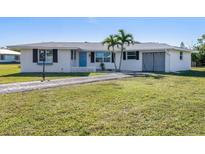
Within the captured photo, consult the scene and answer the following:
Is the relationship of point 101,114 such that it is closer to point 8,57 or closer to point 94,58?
point 94,58

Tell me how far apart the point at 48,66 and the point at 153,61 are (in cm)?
1056

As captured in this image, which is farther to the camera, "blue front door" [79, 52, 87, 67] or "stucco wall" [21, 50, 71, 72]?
"blue front door" [79, 52, 87, 67]

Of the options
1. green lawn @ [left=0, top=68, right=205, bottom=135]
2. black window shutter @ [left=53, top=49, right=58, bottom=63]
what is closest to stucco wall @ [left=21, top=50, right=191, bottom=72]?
black window shutter @ [left=53, top=49, right=58, bottom=63]

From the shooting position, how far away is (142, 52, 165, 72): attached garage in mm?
28136

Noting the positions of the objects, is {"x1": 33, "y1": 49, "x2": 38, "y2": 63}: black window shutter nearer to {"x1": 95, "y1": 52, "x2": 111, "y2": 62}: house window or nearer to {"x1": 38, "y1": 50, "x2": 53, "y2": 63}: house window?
{"x1": 38, "y1": 50, "x2": 53, "y2": 63}: house window

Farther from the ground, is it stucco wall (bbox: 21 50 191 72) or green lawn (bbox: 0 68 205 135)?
stucco wall (bbox: 21 50 191 72)

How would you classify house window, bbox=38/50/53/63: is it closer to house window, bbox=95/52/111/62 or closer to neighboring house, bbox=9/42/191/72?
neighboring house, bbox=9/42/191/72

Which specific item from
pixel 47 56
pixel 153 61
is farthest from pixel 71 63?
pixel 153 61

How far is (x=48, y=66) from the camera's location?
87.8 ft

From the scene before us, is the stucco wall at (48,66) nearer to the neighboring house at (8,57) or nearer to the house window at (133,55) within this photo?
the house window at (133,55)

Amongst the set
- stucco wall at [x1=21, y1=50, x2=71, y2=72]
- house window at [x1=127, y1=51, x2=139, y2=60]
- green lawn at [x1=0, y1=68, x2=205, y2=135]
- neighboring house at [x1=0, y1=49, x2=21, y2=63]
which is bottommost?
green lawn at [x1=0, y1=68, x2=205, y2=135]

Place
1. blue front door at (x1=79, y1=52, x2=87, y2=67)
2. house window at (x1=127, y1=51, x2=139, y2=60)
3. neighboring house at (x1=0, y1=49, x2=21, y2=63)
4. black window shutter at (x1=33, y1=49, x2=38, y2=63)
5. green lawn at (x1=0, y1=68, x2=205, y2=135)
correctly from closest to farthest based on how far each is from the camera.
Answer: green lawn at (x1=0, y1=68, x2=205, y2=135), black window shutter at (x1=33, y1=49, x2=38, y2=63), house window at (x1=127, y1=51, x2=139, y2=60), blue front door at (x1=79, y1=52, x2=87, y2=67), neighboring house at (x1=0, y1=49, x2=21, y2=63)

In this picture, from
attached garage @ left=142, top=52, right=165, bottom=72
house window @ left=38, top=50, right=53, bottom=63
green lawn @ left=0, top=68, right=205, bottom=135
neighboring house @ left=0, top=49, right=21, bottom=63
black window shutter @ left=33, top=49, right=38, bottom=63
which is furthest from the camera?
neighboring house @ left=0, top=49, right=21, bottom=63
